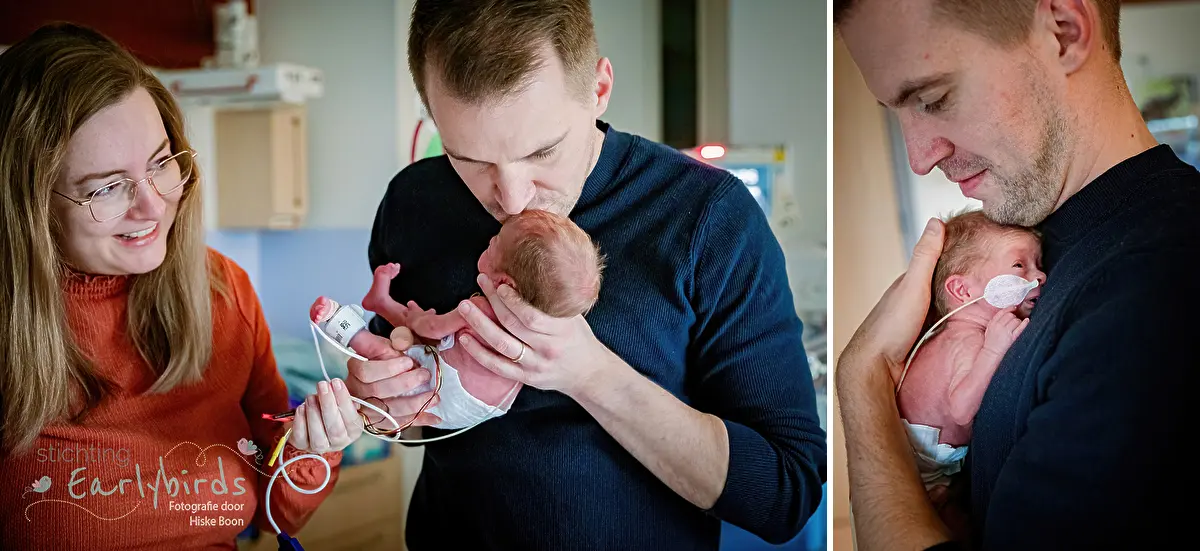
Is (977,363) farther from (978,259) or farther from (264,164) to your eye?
(264,164)

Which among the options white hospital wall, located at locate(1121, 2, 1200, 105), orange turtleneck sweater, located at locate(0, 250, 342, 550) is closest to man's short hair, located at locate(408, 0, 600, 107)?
orange turtleneck sweater, located at locate(0, 250, 342, 550)

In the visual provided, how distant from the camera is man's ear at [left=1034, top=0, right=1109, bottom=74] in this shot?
1.47 m

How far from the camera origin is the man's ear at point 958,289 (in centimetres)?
157

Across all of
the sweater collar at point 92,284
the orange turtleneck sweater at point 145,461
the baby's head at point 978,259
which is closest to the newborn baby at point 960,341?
the baby's head at point 978,259

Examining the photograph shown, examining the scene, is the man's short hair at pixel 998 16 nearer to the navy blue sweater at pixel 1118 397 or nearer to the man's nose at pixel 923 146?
the man's nose at pixel 923 146

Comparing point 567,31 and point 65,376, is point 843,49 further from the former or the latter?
point 65,376

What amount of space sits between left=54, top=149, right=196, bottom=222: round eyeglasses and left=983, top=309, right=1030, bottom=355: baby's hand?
4.91ft

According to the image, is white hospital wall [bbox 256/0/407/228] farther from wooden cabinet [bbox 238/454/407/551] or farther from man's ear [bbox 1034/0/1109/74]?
man's ear [bbox 1034/0/1109/74]

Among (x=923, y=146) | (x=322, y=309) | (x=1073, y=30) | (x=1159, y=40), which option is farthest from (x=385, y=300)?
(x=1159, y=40)

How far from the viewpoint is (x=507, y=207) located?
156 centimetres

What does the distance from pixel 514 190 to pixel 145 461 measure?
0.91 metres

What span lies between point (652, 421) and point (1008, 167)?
74cm

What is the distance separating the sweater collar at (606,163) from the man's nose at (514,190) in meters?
0.10

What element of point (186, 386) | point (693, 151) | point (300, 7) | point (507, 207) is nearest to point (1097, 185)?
point (693, 151)
